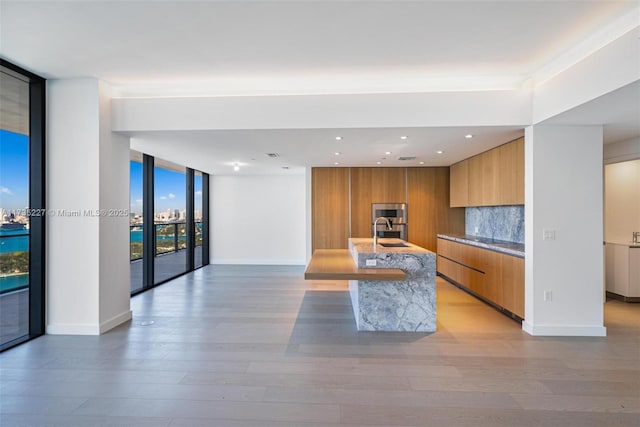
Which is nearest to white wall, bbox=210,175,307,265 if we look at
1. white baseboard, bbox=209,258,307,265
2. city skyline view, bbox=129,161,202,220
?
white baseboard, bbox=209,258,307,265

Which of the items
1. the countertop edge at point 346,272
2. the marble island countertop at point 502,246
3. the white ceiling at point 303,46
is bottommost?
the countertop edge at point 346,272

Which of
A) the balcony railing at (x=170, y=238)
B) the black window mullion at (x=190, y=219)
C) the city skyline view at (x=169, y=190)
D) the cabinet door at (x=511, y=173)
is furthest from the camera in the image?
the black window mullion at (x=190, y=219)

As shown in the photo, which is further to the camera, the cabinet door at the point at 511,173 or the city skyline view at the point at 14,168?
the cabinet door at the point at 511,173

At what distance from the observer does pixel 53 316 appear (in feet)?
12.2

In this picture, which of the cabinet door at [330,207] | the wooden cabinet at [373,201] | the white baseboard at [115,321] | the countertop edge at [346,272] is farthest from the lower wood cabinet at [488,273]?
the white baseboard at [115,321]

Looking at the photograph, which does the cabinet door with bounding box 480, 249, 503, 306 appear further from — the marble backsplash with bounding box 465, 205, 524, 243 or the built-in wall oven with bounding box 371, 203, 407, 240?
the built-in wall oven with bounding box 371, 203, 407, 240

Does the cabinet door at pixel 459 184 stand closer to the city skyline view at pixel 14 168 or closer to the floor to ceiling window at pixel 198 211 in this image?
the floor to ceiling window at pixel 198 211

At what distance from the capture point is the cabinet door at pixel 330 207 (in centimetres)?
700

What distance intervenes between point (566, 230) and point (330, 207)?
4.27m

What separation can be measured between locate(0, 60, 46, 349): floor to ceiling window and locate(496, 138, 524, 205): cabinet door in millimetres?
5776

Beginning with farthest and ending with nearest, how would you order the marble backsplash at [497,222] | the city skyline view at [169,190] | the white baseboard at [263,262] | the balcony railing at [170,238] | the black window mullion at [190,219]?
the white baseboard at [263,262]
the black window mullion at [190,219]
the balcony railing at [170,238]
the city skyline view at [169,190]
the marble backsplash at [497,222]

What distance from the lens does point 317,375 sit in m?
2.72

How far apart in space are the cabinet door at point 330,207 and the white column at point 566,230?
12.6ft

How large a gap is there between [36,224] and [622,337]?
21.9 ft
